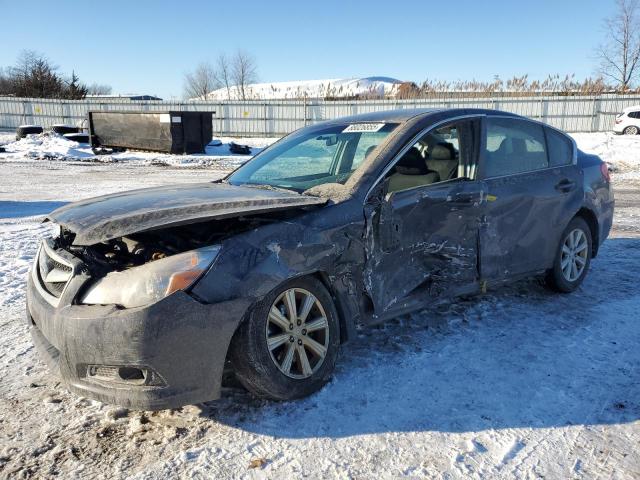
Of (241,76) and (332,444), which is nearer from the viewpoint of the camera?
(332,444)

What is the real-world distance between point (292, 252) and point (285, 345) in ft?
1.67

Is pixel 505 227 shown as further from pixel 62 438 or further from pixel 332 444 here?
pixel 62 438

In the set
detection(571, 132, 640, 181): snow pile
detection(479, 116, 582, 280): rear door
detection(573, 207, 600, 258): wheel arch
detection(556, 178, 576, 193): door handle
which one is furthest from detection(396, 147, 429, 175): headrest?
detection(571, 132, 640, 181): snow pile

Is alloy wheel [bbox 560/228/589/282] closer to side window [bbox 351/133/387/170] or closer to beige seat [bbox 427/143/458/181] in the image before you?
beige seat [bbox 427/143/458/181]

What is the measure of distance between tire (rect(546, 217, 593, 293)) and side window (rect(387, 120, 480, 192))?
131 centimetres

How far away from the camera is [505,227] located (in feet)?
13.4

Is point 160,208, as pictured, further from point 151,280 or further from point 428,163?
point 428,163

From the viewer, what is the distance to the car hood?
8.84ft

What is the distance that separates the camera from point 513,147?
4402mm

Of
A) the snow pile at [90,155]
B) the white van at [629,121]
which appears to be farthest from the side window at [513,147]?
the white van at [629,121]

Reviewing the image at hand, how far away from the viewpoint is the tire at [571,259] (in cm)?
467

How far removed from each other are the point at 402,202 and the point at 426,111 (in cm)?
95

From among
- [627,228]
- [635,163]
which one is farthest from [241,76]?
[627,228]

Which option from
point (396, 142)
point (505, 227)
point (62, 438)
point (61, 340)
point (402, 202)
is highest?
point (396, 142)
